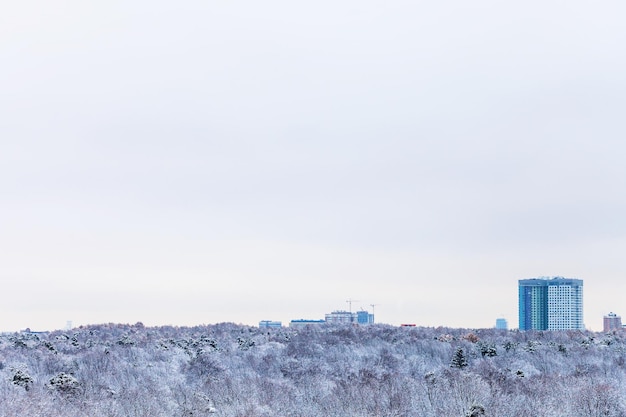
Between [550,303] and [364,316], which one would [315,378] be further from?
[364,316]

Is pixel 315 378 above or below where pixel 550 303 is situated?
below

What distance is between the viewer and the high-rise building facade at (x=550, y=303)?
147125mm

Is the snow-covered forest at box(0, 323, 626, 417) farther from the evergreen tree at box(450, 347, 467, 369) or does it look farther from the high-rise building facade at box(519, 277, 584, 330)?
the high-rise building facade at box(519, 277, 584, 330)

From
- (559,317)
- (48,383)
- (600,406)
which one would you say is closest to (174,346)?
(48,383)

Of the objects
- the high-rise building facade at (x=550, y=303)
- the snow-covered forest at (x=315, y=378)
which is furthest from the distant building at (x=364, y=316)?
the snow-covered forest at (x=315, y=378)

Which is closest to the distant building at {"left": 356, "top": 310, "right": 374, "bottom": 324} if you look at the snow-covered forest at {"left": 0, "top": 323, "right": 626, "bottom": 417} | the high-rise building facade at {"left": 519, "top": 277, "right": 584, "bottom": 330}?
the high-rise building facade at {"left": 519, "top": 277, "right": 584, "bottom": 330}

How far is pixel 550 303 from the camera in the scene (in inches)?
5935

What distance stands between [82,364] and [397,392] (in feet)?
48.0

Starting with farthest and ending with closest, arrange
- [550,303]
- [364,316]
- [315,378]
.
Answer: [364,316] < [550,303] < [315,378]

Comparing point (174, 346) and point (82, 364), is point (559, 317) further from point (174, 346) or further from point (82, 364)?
point (82, 364)

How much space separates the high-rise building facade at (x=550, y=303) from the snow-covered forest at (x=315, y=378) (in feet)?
325

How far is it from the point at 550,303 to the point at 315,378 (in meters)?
126

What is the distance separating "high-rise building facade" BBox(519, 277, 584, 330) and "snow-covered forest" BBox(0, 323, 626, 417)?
99.1 metres

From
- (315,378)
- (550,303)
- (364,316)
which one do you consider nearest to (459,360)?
(315,378)
